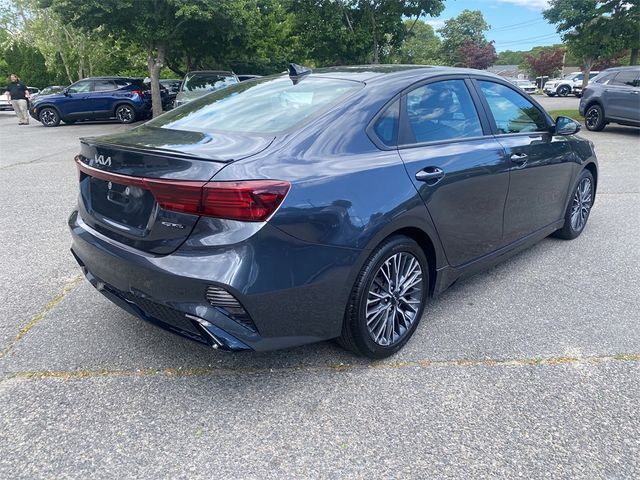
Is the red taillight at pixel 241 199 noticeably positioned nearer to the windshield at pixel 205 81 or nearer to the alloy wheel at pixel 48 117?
the windshield at pixel 205 81

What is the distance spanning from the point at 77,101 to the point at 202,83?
20.2 ft

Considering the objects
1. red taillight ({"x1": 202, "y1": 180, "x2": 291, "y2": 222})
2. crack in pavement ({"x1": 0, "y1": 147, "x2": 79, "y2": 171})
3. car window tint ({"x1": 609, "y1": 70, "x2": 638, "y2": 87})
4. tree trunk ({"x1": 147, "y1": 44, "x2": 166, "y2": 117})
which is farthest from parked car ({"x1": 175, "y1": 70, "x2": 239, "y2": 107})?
red taillight ({"x1": 202, "y1": 180, "x2": 291, "y2": 222})

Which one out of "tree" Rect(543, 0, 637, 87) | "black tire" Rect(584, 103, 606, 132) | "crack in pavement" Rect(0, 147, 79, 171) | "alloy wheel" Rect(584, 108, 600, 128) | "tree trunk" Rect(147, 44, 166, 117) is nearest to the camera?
"crack in pavement" Rect(0, 147, 79, 171)

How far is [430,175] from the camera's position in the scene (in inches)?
113

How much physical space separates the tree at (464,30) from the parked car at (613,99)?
64.7m

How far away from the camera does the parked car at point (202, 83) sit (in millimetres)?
13898

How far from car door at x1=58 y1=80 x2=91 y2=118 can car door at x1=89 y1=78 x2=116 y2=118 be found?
0.64 ft

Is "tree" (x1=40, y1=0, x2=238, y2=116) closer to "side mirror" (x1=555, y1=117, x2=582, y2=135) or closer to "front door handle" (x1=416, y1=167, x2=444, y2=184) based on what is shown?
"side mirror" (x1=555, y1=117, x2=582, y2=135)

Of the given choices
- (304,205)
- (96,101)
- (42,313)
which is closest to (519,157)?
(304,205)

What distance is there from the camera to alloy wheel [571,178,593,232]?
15.7ft

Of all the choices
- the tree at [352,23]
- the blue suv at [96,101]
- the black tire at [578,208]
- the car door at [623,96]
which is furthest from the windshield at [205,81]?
the black tire at [578,208]

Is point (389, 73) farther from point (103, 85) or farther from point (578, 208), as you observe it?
point (103, 85)

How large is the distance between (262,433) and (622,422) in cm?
169

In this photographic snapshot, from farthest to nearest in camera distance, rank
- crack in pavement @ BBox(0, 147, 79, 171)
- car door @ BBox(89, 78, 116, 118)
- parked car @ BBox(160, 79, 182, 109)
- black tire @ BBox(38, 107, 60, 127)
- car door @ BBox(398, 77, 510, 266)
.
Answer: parked car @ BBox(160, 79, 182, 109), black tire @ BBox(38, 107, 60, 127), car door @ BBox(89, 78, 116, 118), crack in pavement @ BBox(0, 147, 79, 171), car door @ BBox(398, 77, 510, 266)
